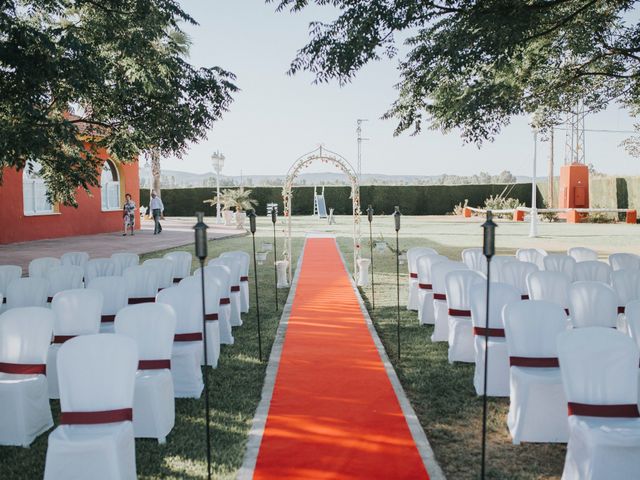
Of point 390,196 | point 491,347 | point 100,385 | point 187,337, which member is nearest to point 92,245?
point 187,337

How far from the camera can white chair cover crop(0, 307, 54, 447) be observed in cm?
446

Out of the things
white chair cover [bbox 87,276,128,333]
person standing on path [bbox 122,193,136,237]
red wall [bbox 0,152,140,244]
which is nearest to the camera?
white chair cover [bbox 87,276,128,333]

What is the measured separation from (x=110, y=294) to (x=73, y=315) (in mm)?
1197

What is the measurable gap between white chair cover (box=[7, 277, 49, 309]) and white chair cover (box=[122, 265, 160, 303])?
1.23m

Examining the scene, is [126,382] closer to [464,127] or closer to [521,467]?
[521,467]

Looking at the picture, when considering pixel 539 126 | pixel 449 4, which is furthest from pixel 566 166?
pixel 449 4

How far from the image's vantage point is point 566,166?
125 ft

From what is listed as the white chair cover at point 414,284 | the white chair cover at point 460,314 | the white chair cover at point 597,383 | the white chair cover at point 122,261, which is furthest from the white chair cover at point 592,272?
the white chair cover at point 122,261

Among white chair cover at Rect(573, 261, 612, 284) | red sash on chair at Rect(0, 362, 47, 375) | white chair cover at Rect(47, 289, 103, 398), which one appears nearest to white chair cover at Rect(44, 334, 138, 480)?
red sash on chair at Rect(0, 362, 47, 375)

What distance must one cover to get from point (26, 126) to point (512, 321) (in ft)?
20.2

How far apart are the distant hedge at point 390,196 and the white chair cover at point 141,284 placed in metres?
38.3

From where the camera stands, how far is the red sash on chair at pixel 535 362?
15.3 feet

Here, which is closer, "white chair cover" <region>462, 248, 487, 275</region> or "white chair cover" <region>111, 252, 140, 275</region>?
"white chair cover" <region>111, 252, 140, 275</region>

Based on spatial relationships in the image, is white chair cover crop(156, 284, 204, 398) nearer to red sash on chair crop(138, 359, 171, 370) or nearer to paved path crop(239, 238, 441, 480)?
red sash on chair crop(138, 359, 171, 370)
